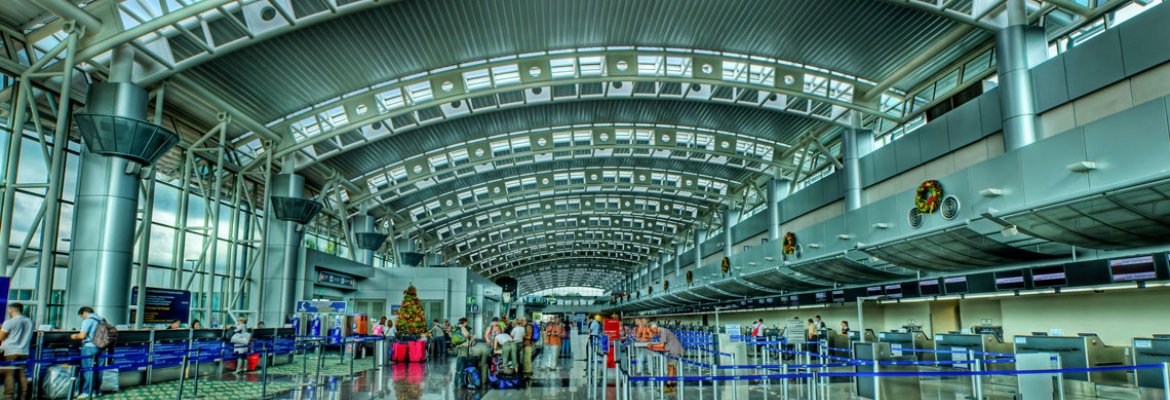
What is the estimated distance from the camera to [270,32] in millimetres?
17844

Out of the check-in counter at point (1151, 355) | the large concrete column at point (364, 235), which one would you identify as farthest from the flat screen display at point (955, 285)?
the large concrete column at point (364, 235)

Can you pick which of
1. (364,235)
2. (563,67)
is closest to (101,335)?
(563,67)

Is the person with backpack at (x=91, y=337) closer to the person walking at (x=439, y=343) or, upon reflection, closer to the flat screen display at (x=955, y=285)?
the person walking at (x=439, y=343)

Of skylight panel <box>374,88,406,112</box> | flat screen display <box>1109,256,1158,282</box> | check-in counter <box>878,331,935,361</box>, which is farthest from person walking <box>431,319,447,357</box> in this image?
flat screen display <box>1109,256,1158,282</box>

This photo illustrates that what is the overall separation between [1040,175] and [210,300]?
2344 cm

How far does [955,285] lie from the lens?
61.8 ft

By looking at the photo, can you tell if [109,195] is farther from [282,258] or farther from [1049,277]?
[1049,277]

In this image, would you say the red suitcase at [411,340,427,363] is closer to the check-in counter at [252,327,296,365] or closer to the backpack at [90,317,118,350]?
the check-in counter at [252,327,296,365]

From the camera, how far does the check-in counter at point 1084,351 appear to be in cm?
1345

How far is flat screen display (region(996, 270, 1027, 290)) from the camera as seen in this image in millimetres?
16531

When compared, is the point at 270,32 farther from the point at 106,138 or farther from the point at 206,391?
the point at 206,391

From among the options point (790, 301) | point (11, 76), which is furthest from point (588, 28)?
point (790, 301)

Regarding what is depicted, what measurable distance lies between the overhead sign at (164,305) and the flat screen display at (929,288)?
21.6m

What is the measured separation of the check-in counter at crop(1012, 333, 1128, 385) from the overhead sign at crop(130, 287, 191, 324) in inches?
823
